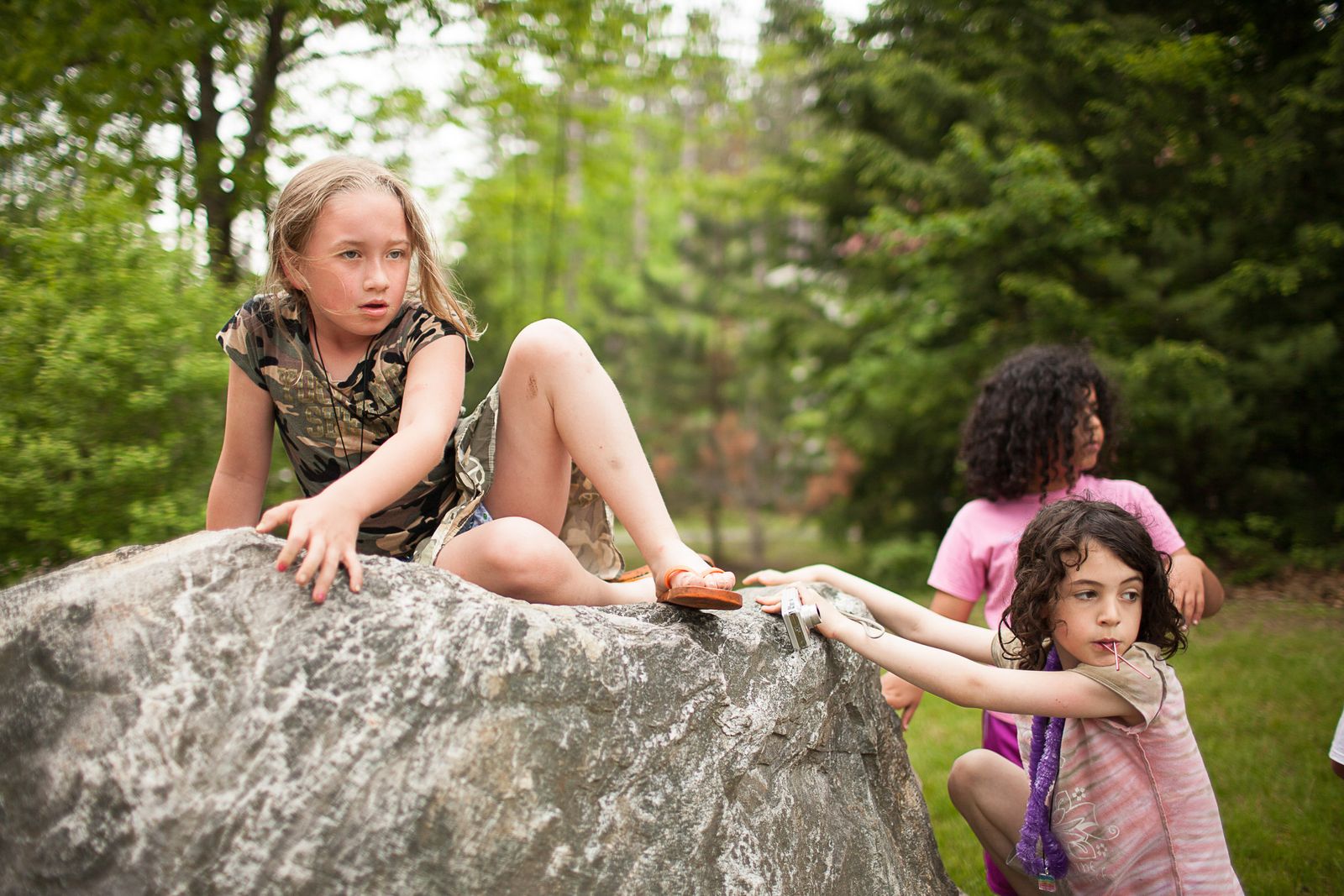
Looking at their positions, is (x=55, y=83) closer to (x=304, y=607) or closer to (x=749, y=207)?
(x=304, y=607)

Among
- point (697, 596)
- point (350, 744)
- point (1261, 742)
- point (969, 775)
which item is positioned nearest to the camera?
point (350, 744)

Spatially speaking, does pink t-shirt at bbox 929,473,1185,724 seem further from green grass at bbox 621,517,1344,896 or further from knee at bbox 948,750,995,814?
green grass at bbox 621,517,1344,896

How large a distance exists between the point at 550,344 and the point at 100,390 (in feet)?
11.1

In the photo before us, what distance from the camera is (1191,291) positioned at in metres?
7.46

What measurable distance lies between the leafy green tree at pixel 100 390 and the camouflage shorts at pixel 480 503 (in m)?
2.84

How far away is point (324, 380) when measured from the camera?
2402mm

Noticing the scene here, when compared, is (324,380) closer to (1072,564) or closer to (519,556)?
(519,556)

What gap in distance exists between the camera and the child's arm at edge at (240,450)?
2.44 m

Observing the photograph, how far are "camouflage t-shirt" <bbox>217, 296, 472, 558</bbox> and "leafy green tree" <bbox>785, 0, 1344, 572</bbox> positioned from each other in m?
5.42

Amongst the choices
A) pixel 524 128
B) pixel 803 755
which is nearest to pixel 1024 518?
pixel 803 755

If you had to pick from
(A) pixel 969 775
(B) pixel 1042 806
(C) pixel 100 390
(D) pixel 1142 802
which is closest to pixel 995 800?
(A) pixel 969 775

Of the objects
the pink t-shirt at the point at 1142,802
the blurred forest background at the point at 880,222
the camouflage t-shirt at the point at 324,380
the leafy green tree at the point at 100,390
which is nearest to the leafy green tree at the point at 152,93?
the blurred forest background at the point at 880,222

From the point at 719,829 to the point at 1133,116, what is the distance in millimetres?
7578

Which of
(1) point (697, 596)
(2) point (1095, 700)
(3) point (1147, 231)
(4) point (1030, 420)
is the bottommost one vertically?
(2) point (1095, 700)
